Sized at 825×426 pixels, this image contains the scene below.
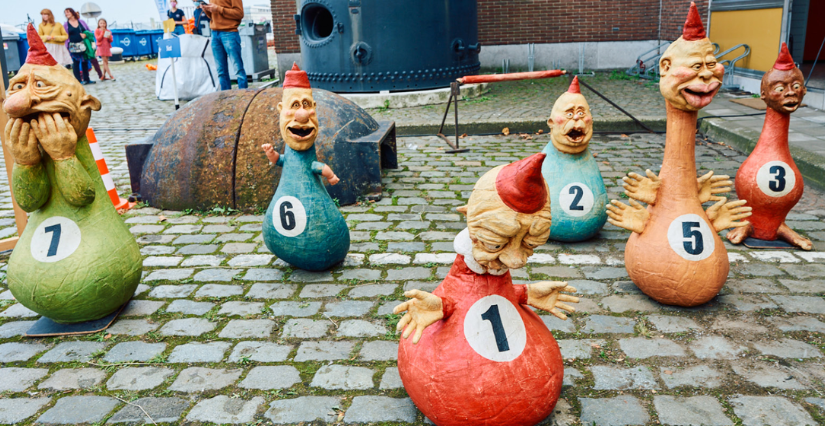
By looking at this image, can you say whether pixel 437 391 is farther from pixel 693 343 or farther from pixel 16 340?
pixel 16 340

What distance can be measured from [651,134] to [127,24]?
39.0 metres

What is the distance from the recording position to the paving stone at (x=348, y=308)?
367cm

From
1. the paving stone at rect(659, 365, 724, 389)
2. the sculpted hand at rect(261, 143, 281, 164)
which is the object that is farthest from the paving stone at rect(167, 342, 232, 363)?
the paving stone at rect(659, 365, 724, 389)

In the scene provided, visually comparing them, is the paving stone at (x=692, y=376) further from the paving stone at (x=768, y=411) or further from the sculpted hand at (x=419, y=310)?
the sculpted hand at (x=419, y=310)

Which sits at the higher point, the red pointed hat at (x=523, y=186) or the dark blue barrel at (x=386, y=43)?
the dark blue barrel at (x=386, y=43)

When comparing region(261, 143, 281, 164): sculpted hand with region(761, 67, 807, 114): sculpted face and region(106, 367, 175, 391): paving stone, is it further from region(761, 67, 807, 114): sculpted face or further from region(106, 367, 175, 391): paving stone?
region(761, 67, 807, 114): sculpted face

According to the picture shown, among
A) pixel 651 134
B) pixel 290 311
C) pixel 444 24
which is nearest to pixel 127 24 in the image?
pixel 444 24

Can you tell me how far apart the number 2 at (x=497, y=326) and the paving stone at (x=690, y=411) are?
0.83 meters

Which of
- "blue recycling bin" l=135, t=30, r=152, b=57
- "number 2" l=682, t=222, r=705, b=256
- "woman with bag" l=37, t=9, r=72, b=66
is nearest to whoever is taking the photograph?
"number 2" l=682, t=222, r=705, b=256

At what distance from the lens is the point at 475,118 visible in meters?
9.51

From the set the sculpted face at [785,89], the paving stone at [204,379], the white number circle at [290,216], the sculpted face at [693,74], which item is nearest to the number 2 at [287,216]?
the white number circle at [290,216]

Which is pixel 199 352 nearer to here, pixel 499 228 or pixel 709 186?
pixel 499 228

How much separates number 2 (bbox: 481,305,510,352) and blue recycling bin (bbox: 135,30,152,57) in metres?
28.4

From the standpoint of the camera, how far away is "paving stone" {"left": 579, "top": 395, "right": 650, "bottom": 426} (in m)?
2.59
